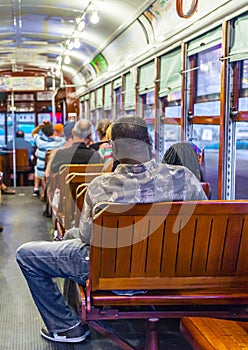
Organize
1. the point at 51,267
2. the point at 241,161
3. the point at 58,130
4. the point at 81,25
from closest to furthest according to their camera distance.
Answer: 1. the point at 51,267
2. the point at 241,161
3. the point at 81,25
4. the point at 58,130

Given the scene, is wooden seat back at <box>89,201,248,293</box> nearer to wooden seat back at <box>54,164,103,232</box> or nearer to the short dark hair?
the short dark hair

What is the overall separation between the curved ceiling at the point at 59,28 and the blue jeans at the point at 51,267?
12.0ft

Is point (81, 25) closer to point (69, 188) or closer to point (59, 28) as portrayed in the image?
point (59, 28)

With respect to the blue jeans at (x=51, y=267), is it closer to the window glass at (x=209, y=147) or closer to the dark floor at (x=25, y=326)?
the dark floor at (x=25, y=326)

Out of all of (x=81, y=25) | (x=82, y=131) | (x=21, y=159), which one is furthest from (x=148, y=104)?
(x=21, y=159)

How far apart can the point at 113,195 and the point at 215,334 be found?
90cm

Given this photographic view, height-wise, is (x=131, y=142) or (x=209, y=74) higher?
(x=209, y=74)

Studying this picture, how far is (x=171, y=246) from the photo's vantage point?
255cm

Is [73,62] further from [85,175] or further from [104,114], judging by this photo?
[85,175]

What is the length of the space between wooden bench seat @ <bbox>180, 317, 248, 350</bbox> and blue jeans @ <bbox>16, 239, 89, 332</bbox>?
0.81 metres

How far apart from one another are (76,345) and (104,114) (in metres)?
7.87

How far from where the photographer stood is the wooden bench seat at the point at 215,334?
1.91 m

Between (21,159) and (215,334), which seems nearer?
(215,334)

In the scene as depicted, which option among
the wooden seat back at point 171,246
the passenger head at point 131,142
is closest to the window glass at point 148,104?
the passenger head at point 131,142
